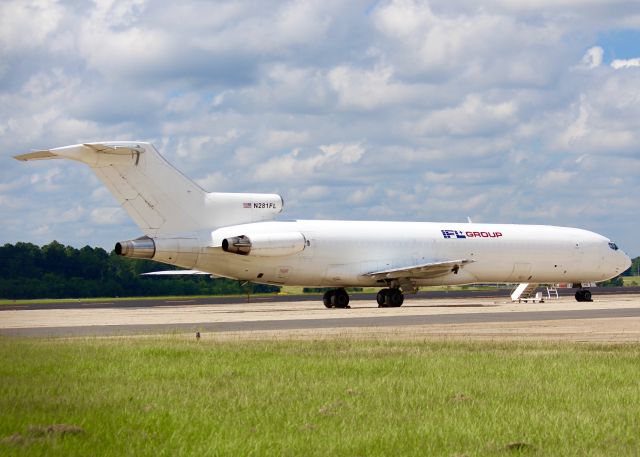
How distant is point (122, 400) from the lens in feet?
41.6

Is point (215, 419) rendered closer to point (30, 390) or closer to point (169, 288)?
point (30, 390)

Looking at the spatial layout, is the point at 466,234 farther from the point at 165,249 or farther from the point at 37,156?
the point at 37,156

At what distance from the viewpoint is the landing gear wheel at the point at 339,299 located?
50.1 meters

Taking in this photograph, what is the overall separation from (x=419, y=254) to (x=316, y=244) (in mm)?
6679

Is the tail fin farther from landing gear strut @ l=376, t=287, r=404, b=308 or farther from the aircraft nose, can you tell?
the aircraft nose

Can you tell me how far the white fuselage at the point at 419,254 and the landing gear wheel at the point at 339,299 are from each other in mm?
682

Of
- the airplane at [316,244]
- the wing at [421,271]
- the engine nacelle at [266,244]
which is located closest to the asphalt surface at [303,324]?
the engine nacelle at [266,244]

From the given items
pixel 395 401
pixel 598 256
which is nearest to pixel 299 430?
pixel 395 401

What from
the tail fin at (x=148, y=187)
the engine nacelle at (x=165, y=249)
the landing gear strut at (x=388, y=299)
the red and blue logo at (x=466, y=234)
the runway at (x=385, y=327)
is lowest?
the runway at (x=385, y=327)

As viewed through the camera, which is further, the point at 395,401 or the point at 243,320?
the point at 243,320

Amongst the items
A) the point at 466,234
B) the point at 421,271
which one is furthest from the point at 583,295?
the point at 421,271

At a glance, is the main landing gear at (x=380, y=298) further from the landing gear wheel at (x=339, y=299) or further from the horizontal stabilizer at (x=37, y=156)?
the horizontal stabilizer at (x=37, y=156)

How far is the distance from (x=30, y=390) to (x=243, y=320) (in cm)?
2290

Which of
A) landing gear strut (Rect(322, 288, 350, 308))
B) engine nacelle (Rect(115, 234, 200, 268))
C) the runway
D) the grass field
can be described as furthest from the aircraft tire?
the grass field
